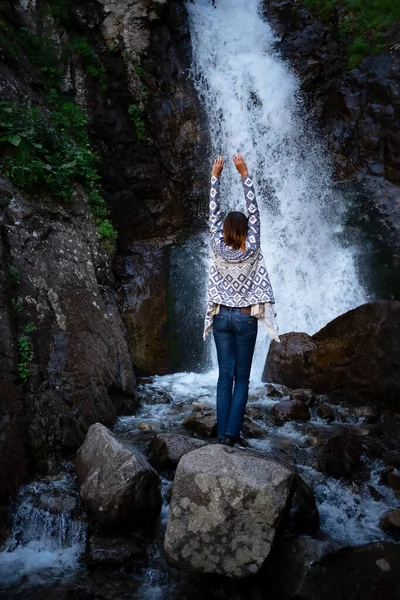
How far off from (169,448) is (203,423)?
99 centimetres

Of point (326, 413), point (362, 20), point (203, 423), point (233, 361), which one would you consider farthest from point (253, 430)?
point (362, 20)

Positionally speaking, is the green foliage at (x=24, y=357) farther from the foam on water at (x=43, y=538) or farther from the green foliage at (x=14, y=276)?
the foam on water at (x=43, y=538)

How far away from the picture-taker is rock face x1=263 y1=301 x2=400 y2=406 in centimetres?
755

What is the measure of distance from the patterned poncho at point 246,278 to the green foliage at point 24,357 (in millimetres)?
2202

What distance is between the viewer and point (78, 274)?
22.4 feet

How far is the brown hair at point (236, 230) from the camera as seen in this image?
13.5 ft

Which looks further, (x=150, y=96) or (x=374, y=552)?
(x=150, y=96)

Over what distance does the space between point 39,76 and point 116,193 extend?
300 centimetres

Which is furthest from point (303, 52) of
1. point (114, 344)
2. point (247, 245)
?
point (247, 245)

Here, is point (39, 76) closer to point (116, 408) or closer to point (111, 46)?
point (111, 46)

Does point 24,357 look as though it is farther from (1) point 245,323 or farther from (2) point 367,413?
(2) point 367,413

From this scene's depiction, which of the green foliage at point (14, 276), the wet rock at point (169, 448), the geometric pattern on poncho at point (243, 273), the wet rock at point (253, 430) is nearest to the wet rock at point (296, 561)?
the wet rock at point (169, 448)

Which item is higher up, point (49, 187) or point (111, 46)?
point (111, 46)

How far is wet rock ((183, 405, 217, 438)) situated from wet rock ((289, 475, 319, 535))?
5.47 feet
